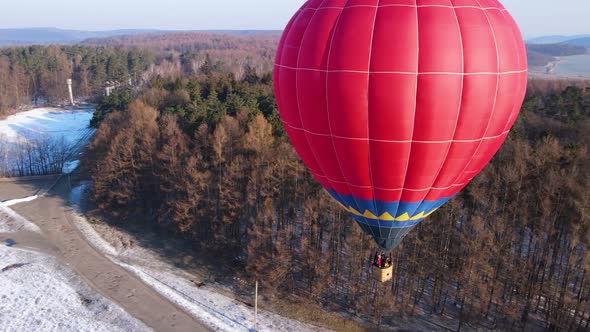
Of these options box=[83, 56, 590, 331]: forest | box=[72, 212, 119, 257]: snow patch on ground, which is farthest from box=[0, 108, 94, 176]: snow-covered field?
box=[83, 56, 590, 331]: forest

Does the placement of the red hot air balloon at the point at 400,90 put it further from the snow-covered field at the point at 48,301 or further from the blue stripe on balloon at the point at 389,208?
the snow-covered field at the point at 48,301

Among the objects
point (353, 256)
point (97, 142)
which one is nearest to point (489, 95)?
point (353, 256)

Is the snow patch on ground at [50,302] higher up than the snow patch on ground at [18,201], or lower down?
lower down

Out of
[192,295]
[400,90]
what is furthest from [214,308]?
[400,90]

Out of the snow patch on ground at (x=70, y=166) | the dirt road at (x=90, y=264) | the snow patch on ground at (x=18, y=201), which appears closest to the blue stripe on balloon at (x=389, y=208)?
the dirt road at (x=90, y=264)

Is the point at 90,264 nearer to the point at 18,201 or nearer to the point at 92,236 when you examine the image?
the point at 92,236

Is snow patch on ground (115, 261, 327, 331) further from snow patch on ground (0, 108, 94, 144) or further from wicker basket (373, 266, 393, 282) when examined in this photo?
snow patch on ground (0, 108, 94, 144)
